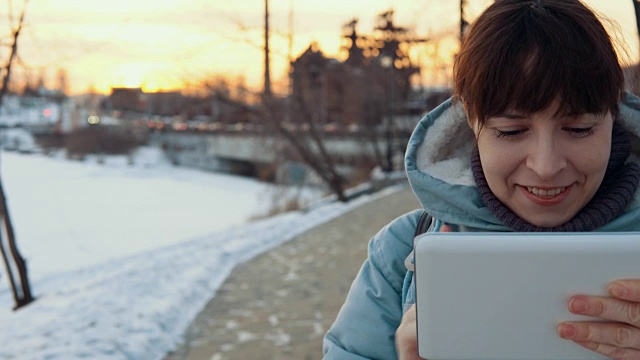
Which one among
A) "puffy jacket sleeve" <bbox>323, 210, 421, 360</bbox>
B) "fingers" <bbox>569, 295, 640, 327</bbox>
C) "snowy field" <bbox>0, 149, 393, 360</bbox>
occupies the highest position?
"fingers" <bbox>569, 295, 640, 327</bbox>

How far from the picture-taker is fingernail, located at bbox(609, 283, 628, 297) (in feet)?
2.93

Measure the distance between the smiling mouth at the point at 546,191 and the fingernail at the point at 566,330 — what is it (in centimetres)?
25

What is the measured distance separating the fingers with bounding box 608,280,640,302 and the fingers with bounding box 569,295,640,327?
0.03ft

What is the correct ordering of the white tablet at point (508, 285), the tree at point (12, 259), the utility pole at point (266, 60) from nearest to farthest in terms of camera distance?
1. the white tablet at point (508, 285)
2. the tree at point (12, 259)
3. the utility pole at point (266, 60)

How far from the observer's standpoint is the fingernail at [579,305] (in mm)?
904

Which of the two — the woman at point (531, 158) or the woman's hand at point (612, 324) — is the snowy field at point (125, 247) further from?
the woman's hand at point (612, 324)

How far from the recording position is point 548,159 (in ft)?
3.48

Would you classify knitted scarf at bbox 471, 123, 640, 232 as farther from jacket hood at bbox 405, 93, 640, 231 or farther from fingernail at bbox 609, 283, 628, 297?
fingernail at bbox 609, 283, 628, 297

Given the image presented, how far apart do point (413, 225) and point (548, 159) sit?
0.32 m

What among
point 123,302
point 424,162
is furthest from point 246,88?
point 424,162

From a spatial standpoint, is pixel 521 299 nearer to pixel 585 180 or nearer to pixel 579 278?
pixel 579 278

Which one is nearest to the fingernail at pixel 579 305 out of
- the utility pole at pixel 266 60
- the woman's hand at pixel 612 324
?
the woman's hand at pixel 612 324

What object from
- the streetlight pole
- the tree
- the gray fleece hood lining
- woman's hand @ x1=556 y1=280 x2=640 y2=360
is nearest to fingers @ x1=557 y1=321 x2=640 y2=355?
woman's hand @ x1=556 y1=280 x2=640 y2=360

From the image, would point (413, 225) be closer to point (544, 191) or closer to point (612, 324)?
point (544, 191)
